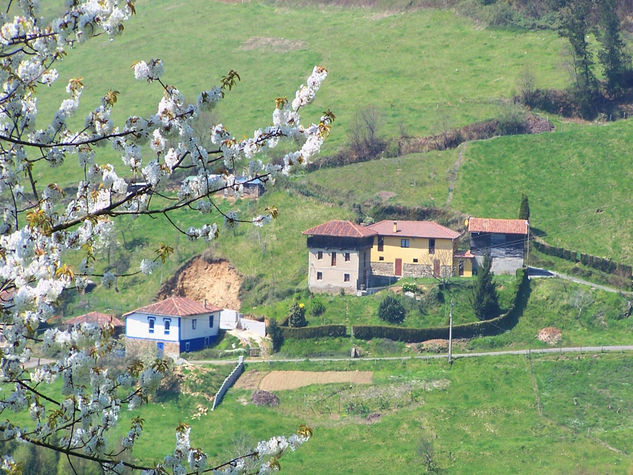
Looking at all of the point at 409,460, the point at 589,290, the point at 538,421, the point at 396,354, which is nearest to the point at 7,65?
the point at 409,460

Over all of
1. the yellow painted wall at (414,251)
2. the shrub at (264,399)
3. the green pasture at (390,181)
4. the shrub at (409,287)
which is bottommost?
the shrub at (264,399)

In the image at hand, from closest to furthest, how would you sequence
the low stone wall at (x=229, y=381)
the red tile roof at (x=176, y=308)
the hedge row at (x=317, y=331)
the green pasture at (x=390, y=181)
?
1. the low stone wall at (x=229, y=381)
2. the hedge row at (x=317, y=331)
3. the red tile roof at (x=176, y=308)
4. the green pasture at (x=390, y=181)

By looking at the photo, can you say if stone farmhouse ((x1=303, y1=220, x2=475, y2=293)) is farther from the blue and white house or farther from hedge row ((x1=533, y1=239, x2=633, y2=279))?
the blue and white house

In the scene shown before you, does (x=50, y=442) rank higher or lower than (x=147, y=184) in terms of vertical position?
lower

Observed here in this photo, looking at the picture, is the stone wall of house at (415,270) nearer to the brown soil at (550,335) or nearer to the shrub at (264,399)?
the brown soil at (550,335)

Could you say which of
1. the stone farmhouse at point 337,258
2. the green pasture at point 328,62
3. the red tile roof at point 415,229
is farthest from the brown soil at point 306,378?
the green pasture at point 328,62

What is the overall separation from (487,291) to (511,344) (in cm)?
473

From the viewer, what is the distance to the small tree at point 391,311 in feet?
277

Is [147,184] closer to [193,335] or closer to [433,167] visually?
[193,335]

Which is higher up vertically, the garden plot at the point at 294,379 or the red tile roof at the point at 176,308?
the red tile roof at the point at 176,308

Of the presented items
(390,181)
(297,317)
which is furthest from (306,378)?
(390,181)

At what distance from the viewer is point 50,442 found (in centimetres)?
1545

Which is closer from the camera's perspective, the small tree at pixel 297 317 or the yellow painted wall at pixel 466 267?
the small tree at pixel 297 317

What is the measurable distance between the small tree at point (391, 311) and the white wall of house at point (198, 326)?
13742 millimetres
